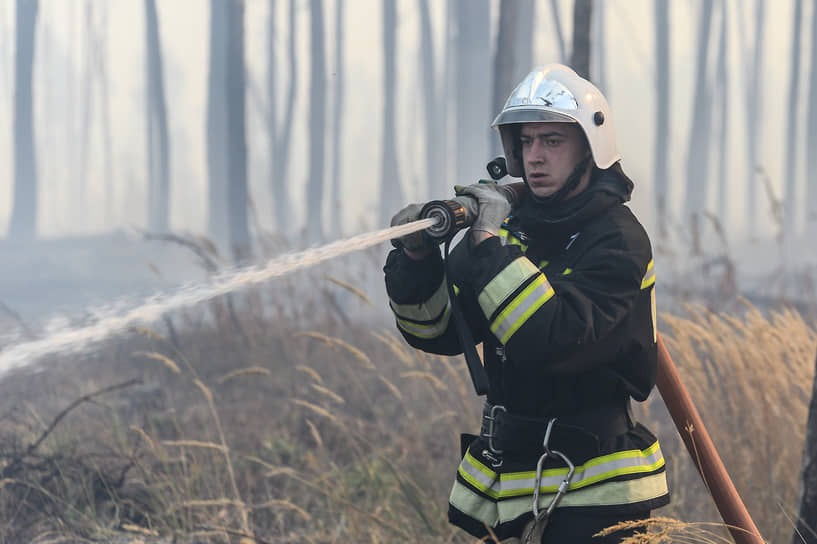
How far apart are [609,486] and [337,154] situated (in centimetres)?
3184

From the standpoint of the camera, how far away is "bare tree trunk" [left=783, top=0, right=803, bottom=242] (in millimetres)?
27656

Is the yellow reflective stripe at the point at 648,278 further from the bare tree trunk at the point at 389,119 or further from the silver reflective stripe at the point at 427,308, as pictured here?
the bare tree trunk at the point at 389,119

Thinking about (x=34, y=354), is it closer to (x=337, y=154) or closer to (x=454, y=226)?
(x=454, y=226)

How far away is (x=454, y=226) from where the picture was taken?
5.66 feet

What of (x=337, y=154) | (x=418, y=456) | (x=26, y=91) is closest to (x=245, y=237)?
(x=418, y=456)

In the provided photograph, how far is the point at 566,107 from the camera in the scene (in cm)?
186

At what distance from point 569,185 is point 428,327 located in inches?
20.5

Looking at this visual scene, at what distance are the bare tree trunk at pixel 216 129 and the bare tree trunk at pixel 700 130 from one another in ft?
51.6

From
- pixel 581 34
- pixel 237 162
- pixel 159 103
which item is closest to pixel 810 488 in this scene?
pixel 581 34

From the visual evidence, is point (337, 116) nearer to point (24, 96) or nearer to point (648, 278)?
point (24, 96)

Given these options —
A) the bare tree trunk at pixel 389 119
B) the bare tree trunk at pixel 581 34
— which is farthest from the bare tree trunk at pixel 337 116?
the bare tree trunk at pixel 581 34

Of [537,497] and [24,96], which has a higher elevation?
[24,96]

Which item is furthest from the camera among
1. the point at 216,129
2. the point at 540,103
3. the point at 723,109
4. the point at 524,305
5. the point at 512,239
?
the point at 723,109

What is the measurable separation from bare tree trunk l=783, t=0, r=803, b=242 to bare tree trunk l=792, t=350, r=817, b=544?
88.4 feet
